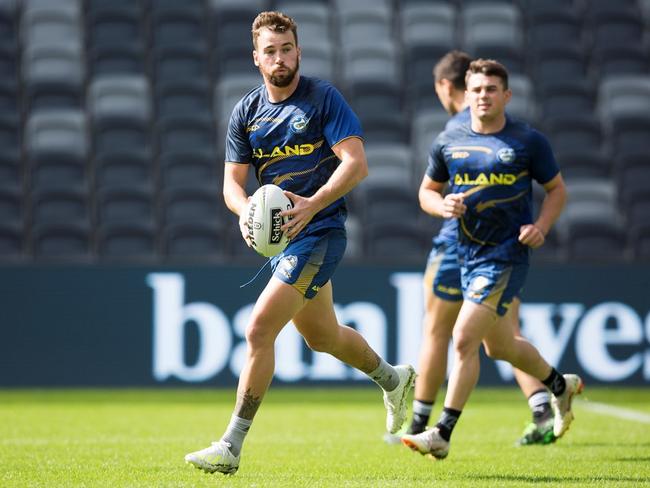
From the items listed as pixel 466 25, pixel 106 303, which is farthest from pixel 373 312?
pixel 466 25

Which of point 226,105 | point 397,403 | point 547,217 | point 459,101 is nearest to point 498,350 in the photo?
point 397,403

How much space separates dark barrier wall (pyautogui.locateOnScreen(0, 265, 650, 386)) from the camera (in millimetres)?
11680

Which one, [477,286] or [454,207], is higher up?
[454,207]

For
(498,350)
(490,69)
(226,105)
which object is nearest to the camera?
(490,69)

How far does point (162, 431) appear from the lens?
8.45 m

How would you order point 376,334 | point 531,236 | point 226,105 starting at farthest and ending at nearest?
point 226,105, point 376,334, point 531,236

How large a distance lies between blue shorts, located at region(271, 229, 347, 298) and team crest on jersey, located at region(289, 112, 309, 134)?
53 centimetres

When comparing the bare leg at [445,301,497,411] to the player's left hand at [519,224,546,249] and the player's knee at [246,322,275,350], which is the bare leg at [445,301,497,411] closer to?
the player's left hand at [519,224,546,249]

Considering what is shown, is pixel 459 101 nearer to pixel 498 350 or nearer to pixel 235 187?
pixel 498 350

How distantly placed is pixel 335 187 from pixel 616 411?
5.46 m

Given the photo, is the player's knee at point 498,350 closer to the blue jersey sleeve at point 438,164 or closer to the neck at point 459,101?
the blue jersey sleeve at point 438,164

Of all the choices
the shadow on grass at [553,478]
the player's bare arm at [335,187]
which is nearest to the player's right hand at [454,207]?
the player's bare arm at [335,187]

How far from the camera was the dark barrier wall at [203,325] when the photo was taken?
11.7 metres

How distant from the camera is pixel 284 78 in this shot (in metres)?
5.78
